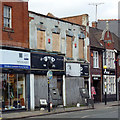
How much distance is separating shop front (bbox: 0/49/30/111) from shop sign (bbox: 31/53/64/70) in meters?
0.79

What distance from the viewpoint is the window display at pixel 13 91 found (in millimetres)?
22688

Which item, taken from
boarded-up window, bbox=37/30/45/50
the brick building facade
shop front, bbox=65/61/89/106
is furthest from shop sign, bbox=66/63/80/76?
the brick building facade

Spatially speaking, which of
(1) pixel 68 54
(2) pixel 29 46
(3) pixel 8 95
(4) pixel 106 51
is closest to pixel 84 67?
(1) pixel 68 54

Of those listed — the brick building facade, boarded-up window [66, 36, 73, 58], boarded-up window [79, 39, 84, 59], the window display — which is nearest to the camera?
the brick building facade

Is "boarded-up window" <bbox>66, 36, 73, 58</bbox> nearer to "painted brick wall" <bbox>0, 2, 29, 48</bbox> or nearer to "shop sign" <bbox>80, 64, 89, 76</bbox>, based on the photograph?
"shop sign" <bbox>80, 64, 89, 76</bbox>

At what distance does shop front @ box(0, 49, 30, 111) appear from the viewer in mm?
22375

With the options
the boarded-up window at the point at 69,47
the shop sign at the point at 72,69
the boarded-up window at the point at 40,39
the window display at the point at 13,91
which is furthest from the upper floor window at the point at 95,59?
the window display at the point at 13,91

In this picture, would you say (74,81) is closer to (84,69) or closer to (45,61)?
(84,69)

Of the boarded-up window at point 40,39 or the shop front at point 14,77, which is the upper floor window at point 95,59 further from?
the shop front at point 14,77

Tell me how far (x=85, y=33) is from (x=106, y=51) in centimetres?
587

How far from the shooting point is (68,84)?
29500mm

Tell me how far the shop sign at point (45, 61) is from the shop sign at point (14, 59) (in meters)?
0.80

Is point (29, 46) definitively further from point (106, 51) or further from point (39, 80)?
point (106, 51)

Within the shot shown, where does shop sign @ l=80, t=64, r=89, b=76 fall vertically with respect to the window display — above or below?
above
